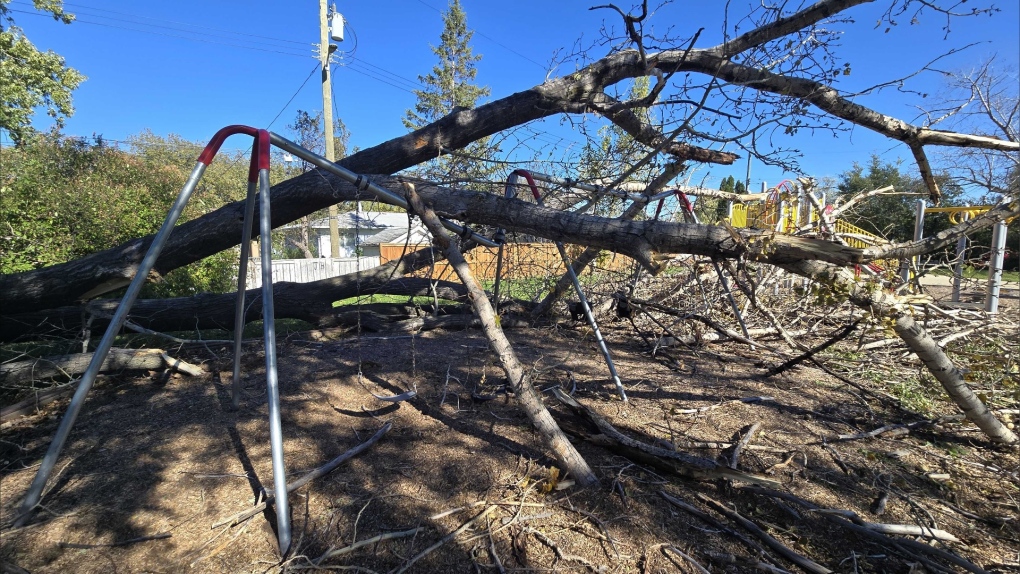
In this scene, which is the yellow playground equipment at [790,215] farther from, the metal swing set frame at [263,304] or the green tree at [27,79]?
the green tree at [27,79]

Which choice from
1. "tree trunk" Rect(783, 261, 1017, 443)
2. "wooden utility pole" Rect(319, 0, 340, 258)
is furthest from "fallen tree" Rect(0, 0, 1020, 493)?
"wooden utility pole" Rect(319, 0, 340, 258)

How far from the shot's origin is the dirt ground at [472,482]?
5.82 ft

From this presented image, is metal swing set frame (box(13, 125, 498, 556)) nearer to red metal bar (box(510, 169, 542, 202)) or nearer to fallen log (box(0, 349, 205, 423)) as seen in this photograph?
red metal bar (box(510, 169, 542, 202))

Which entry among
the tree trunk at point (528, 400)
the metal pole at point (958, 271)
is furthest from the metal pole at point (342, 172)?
the metal pole at point (958, 271)

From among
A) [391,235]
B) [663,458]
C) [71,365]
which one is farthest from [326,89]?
[663,458]

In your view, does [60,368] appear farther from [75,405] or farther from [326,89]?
[326,89]

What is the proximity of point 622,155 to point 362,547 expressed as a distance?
3307 mm

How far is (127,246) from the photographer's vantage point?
3.82 metres

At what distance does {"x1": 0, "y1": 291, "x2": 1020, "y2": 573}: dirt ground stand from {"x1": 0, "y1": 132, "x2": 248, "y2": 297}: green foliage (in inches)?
121

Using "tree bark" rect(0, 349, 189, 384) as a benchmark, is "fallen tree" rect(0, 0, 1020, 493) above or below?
above

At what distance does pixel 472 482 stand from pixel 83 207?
9078 mm

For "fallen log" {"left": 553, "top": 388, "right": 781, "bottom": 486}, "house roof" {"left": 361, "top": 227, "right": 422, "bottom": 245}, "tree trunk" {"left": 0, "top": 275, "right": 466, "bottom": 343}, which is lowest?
"fallen log" {"left": 553, "top": 388, "right": 781, "bottom": 486}

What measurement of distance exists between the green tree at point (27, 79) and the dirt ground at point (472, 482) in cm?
1655

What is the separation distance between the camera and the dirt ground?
1.78 metres
